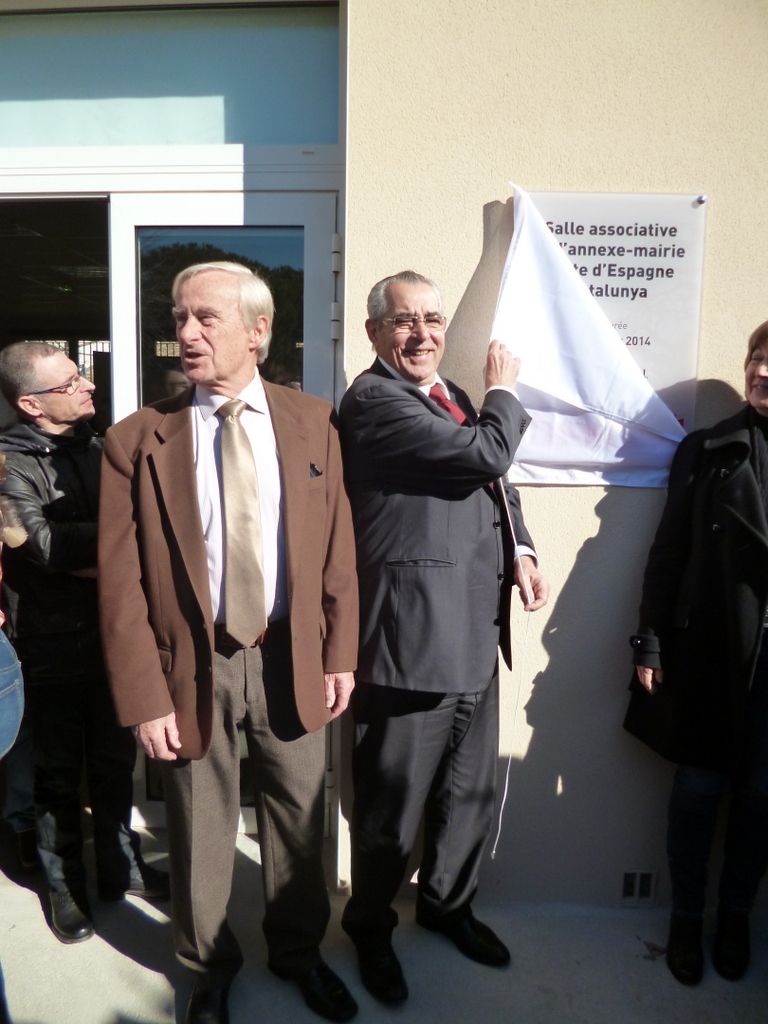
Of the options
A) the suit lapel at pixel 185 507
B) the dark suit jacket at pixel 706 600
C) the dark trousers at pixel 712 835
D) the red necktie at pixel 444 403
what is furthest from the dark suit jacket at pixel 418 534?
the dark trousers at pixel 712 835

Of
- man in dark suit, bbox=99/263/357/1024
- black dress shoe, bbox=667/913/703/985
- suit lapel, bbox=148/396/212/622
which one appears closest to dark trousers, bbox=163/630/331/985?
man in dark suit, bbox=99/263/357/1024

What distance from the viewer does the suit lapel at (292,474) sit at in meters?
1.97

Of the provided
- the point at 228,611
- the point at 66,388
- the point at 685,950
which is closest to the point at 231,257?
the point at 66,388

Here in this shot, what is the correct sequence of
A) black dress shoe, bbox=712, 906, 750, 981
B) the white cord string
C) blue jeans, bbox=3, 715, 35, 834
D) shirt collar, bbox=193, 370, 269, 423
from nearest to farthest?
shirt collar, bbox=193, 370, 269, 423 < black dress shoe, bbox=712, 906, 750, 981 < the white cord string < blue jeans, bbox=3, 715, 35, 834

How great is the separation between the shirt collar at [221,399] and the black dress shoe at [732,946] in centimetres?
227

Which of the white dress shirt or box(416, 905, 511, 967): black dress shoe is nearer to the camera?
the white dress shirt

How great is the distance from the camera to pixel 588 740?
8.73ft

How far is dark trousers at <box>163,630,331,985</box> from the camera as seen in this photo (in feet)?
6.67

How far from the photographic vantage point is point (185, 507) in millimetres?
1899

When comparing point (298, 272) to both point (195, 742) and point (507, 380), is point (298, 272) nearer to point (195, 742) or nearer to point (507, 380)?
point (507, 380)

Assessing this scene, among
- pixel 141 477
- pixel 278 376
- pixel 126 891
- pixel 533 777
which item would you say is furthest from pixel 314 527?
pixel 126 891

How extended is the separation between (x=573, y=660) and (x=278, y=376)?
1540 millimetres

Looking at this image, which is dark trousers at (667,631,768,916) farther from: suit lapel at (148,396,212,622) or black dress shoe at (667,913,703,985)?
suit lapel at (148,396,212,622)

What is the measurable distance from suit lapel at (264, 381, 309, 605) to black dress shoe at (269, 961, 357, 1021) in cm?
118
